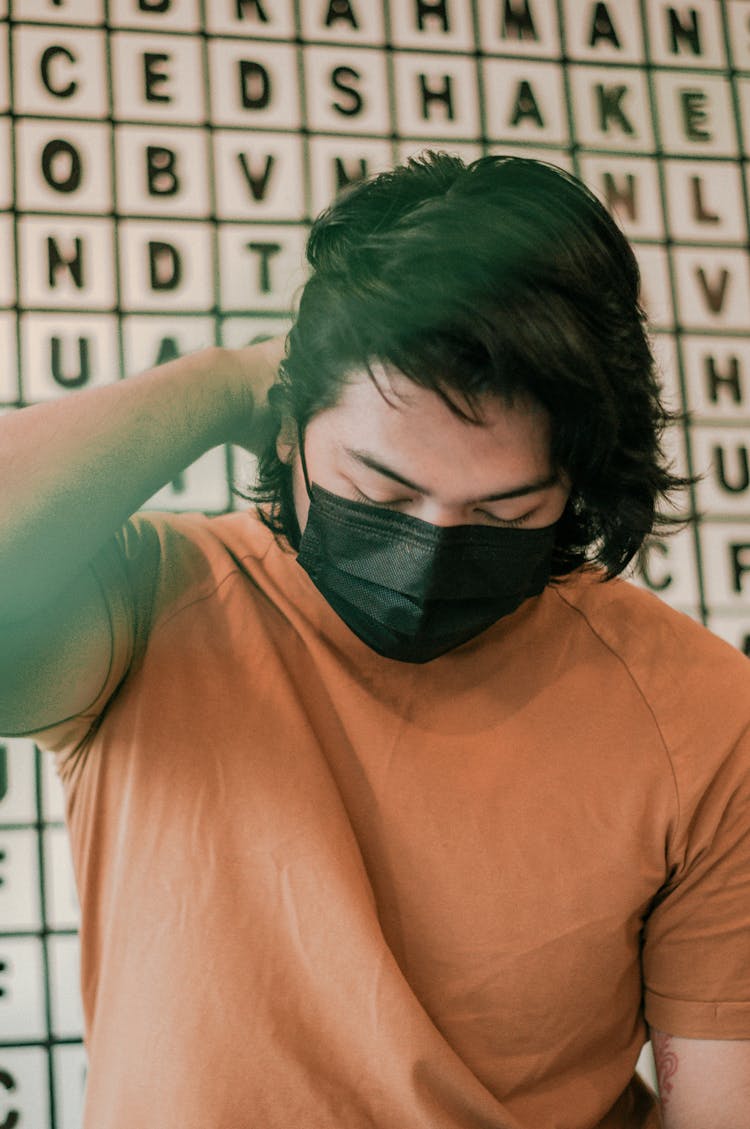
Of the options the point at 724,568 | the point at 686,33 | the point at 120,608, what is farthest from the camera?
the point at 686,33

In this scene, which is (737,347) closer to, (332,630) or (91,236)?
(91,236)

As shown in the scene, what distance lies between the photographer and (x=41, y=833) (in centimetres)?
169

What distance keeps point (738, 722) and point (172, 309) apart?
1.18m

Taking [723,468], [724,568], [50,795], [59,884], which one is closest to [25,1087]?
[59,884]

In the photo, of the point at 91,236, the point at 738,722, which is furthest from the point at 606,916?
the point at 91,236

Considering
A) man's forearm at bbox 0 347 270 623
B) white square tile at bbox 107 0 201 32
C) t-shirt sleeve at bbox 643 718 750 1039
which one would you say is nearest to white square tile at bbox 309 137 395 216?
white square tile at bbox 107 0 201 32

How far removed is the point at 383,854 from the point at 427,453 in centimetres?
34

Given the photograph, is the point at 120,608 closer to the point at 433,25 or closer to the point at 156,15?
the point at 156,15

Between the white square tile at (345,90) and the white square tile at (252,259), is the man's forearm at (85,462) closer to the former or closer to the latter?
the white square tile at (252,259)

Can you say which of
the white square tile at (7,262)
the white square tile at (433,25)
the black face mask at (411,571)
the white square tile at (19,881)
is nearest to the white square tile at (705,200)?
the white square tile at (433,25)

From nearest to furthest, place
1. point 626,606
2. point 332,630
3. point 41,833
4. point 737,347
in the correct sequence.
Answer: point 332,630 → point 626,606 → point 41,833 → point 737,347

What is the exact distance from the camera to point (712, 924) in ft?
3.27

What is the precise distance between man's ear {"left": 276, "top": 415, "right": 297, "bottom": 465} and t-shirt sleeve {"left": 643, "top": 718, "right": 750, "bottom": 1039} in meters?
0.45

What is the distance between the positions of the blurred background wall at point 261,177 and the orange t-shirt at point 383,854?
2.69 ft
